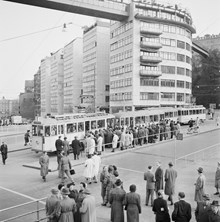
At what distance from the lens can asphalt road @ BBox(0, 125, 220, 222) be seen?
504 inches

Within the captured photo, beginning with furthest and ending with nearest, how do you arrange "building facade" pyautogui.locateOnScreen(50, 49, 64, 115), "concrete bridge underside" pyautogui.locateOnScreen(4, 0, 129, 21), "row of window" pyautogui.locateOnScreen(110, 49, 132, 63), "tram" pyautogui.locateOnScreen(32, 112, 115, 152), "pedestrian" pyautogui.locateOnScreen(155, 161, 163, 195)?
"building facade" pyautogui.locateOnScreen(50, 49, 64, 115) < "row of window" pyautogui.locateOnScreen(110, 49, 132, 63) < "concrete bridge underside" pyautogui.locateOnScreen(4, 0, 129, 21) < "tram" pyautogui.locateOnScreen(32, 112, 115, 152) < "pedestrian" pyautogui.locateOnScreen(155, 161, 163, 195)

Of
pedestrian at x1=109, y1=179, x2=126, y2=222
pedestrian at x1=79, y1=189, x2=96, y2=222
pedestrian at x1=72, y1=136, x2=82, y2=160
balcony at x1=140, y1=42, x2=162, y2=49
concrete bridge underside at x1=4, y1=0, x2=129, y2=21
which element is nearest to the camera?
pedestrian at x1=79, y1=189, x2=96, y2=222

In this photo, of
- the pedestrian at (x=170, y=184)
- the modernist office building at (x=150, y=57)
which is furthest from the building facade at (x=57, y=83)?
the pedestrian at (x=170, y=184)

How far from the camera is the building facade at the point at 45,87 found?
15025 centimetres

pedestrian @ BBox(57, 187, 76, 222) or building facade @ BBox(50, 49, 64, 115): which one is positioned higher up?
building facade @ BBox(50, 49, 64, 115)

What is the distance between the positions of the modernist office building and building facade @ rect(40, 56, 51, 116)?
82.9 meters

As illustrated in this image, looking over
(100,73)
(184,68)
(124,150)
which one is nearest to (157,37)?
(184,68)

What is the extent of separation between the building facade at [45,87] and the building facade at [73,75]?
38.0 meters

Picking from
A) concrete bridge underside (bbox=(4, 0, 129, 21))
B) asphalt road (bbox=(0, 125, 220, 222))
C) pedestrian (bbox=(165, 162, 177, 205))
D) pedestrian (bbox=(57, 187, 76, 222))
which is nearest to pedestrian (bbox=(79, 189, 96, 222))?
pedestrian (bbox=(57, 187, 76, 222))

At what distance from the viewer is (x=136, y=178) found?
16203 mm

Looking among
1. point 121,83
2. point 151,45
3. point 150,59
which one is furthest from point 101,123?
point 121,83

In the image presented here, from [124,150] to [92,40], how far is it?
65.9 m

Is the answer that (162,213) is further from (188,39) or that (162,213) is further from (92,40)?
(92,40)

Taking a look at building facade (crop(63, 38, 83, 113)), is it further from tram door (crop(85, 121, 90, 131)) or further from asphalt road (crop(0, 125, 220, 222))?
asphalt road (crop(0, 125, 220, 222))
